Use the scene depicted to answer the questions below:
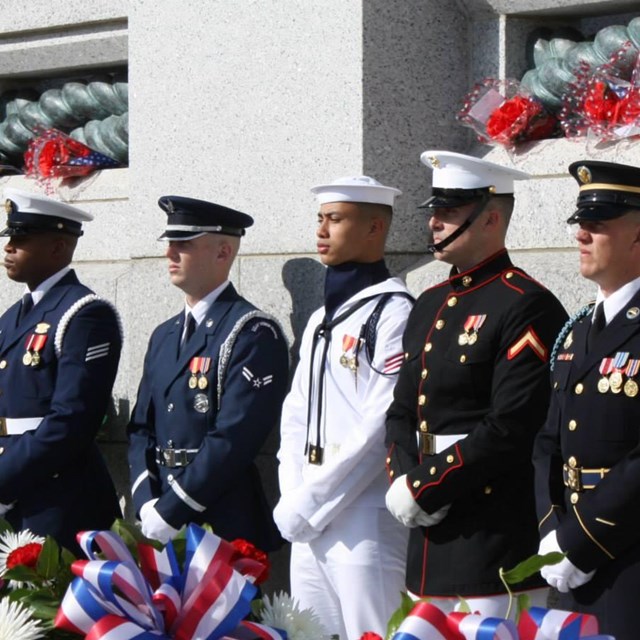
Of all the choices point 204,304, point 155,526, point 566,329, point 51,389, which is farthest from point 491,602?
point 51,389

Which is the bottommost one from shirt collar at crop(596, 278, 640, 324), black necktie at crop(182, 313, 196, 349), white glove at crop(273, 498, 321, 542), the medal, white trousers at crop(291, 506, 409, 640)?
white trousers at crop(291, 506, 409, 640)

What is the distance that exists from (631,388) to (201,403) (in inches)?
77.2

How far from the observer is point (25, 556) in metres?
2.65

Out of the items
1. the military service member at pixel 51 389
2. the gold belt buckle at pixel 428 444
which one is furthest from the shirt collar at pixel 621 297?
the military service member at pixel 51 389

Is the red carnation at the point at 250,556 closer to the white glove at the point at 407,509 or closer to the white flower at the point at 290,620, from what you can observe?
the white flower at the point at 290,620

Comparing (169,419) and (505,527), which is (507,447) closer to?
(505,527)

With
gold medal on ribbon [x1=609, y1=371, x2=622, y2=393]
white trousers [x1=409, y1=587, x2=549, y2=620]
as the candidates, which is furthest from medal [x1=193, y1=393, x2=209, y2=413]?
gold medal on ribbon [x1=609, y1=371, x2=622, y2=393]

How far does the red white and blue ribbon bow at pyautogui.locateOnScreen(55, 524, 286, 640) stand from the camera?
2.26m

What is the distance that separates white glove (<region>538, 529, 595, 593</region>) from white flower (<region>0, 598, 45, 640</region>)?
1720 mm

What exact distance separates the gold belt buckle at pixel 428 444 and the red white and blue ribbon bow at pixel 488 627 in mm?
2374

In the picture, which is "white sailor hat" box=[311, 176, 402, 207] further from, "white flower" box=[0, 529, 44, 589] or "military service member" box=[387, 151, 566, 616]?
"white flower" box=[0, 529, 44, 589]

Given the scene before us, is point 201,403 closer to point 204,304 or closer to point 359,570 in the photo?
point 204,304

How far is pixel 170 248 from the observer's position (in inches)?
223

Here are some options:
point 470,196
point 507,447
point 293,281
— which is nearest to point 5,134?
point 293,281
